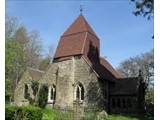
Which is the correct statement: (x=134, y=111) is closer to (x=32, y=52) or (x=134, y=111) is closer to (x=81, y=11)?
(x=81, y=11)

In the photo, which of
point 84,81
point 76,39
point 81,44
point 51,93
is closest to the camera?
point 84,81

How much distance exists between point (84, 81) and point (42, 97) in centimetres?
415

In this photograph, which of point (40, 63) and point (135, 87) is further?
point (40, 63)

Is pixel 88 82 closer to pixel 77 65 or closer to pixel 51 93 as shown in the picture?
pixel 77 65

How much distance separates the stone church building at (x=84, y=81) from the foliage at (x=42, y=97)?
716mm

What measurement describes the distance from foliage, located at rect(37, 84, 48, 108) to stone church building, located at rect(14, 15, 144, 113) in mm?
716

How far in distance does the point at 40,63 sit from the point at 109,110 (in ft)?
60.0

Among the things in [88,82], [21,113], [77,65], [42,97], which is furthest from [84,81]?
[21,113]

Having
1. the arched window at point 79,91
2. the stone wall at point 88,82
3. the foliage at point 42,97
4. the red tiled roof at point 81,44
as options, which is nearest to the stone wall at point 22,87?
the foliage at point 42,97

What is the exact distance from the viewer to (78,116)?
11.8m

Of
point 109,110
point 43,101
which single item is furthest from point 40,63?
point 109,110

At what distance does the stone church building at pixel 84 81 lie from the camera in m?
20.6

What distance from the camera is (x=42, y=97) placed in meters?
22.2

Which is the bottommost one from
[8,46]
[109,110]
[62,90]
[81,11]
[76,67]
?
[109,110]
